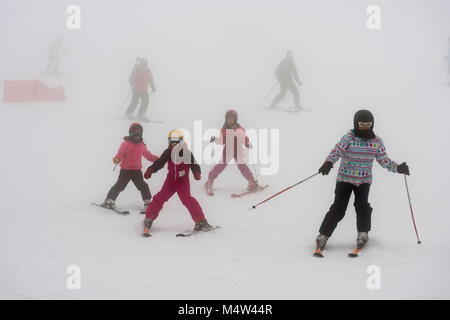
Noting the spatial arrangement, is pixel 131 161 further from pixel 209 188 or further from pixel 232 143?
pixel 232 143

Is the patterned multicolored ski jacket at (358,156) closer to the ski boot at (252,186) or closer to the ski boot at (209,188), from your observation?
the ski boot at (252,186)

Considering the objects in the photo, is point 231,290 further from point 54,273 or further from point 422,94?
point 422,94

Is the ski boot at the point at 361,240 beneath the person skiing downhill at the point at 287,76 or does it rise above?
beneath

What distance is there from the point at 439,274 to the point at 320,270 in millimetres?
1059

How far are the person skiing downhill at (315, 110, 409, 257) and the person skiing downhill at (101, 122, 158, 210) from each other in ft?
7.93

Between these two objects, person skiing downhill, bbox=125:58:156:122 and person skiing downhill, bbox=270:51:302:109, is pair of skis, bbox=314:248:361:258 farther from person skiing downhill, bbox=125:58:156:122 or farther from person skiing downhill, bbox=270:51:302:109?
person skiing downhill, bbox=270:51:302:109

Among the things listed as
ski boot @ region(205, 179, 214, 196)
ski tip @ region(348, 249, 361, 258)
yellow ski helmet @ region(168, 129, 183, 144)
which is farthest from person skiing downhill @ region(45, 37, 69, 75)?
ski tip @ region(348, 249, 361, 258)

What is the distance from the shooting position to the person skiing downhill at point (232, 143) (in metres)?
7.35

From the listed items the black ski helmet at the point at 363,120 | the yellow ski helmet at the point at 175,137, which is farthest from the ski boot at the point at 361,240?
the yellow ski helmet at the point at 175,137

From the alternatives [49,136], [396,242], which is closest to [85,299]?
[396,242]

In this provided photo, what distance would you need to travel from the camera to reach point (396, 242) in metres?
5.56

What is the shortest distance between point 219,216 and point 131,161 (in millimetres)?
1318

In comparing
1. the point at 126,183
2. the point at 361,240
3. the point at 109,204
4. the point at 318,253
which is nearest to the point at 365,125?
the point at 361,240

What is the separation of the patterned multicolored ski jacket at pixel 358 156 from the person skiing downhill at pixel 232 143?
234cm
